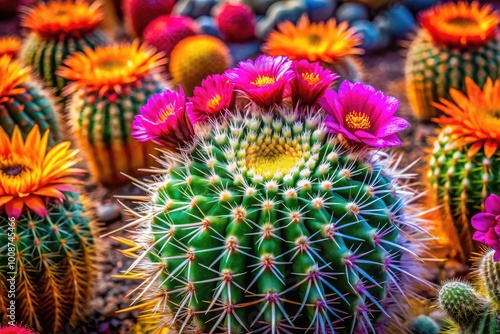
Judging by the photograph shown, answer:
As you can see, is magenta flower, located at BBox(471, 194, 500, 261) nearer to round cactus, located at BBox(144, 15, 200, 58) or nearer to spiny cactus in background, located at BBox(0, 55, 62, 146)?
spiny cactus in background, located at BBox(0, 55, 62, 146)

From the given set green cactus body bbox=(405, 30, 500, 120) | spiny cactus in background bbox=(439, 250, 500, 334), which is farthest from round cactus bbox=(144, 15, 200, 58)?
spiny cactus in background bbox=(439, 250, 500, 334)

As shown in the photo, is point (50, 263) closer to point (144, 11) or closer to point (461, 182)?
point (461, 182)

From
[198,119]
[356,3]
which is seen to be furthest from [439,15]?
[198,119]

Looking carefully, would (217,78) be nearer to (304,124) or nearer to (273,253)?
(304,124)

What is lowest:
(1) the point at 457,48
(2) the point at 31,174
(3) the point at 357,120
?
(1) the point at 457,48

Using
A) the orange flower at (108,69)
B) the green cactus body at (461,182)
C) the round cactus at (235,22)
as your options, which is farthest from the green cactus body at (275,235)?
the round cactus at (235,22)

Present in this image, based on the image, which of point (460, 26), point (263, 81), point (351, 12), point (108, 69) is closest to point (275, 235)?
point (263, 81)
